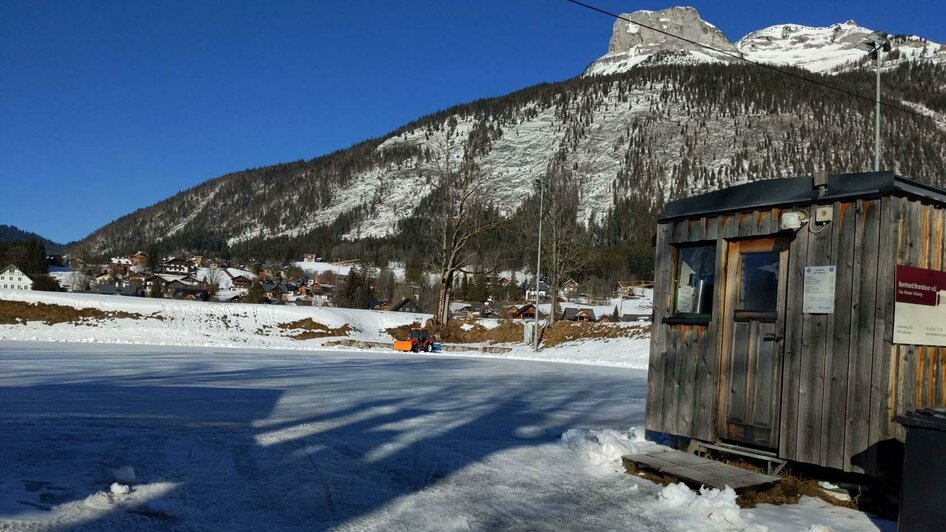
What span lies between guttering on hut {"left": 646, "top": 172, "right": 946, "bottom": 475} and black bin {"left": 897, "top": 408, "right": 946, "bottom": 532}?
2.81 feet

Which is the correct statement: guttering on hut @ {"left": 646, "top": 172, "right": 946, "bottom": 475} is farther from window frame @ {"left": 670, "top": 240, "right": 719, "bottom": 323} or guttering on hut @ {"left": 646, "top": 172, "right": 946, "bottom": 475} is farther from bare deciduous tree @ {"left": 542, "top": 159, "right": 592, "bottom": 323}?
bare deciduous tree @ {"left": 542, "top": 159, "right": 592, "bottom": 323}

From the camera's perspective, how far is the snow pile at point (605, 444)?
722 cm

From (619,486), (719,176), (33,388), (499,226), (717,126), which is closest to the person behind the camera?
(619,486)

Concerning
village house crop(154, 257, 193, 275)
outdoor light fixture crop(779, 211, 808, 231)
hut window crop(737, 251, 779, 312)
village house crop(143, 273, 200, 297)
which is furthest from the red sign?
village house crop(154, 257, 193, 275)

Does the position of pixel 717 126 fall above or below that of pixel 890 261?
above

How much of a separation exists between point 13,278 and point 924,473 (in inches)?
5419

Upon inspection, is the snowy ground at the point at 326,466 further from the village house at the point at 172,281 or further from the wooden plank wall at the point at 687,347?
the village house at the point at 172,281

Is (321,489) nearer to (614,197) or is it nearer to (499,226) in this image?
(499,226)

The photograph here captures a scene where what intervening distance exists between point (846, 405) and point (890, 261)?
4.07 feet

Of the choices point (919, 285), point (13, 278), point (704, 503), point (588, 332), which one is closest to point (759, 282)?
point (919, 285)

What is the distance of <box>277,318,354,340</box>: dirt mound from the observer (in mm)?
39219

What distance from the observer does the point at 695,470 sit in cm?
634

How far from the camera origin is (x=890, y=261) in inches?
226

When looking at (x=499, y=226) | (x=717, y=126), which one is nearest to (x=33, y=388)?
(x=499, y=226)
